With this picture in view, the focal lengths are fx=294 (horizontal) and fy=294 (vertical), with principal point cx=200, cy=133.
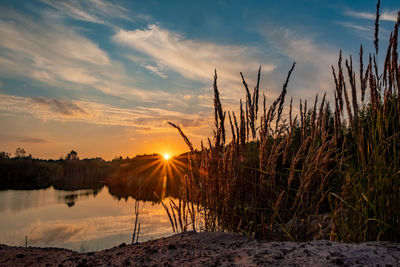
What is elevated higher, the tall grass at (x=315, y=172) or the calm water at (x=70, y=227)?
the tall grass at (x=315, y=172)

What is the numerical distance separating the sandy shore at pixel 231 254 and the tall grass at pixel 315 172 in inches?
11.6

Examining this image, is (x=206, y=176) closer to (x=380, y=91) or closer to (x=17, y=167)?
(x=380, y=91)

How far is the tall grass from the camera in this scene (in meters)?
2.20

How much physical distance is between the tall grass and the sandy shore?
294 millimetres

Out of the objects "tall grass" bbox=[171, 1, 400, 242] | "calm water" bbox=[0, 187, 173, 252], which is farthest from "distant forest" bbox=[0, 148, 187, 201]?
"tall grass" bbox=[171, 1, 400, 242]

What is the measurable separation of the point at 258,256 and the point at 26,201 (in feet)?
89.5

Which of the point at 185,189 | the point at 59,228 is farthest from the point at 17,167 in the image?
the point at 185,189

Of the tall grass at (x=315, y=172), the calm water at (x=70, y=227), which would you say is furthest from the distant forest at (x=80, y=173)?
the tall grass at (x=315, y=172)

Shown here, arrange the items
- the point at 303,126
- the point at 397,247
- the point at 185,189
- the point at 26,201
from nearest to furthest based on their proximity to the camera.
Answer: the point at 397,247 → the point at 303,126 → the point at 185,189 → the point at 26,201

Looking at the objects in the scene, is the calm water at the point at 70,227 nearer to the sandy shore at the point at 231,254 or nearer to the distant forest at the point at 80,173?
the sandy shore at the point at 231,254

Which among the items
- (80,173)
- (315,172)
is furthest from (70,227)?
(80,173)

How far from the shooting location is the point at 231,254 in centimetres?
210

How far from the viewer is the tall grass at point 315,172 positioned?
2201 mm

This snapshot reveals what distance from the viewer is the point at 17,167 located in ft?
A: 143
